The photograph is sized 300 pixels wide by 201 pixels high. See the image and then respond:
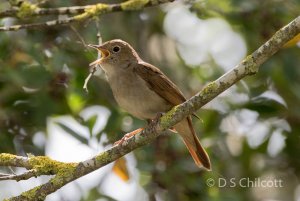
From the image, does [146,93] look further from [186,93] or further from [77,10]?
[186,93]

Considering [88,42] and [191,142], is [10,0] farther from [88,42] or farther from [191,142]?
[191,142]

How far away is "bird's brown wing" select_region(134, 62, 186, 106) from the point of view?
6379 mm

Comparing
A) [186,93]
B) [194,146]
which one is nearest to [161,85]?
[194,146]

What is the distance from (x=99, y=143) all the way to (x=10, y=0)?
159 cm

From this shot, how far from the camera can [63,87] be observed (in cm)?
732

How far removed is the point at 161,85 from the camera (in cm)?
645

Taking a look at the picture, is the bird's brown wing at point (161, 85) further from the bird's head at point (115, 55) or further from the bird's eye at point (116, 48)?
the bird's eye at point (116, 48)

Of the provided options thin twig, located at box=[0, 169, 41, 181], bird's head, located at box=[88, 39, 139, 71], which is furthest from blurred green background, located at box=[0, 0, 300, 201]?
thin twig, located at box=[0, 169, 41, 181]

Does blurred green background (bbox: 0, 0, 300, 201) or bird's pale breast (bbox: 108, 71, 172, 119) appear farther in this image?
blurred green background (bbox: 0, 0, 300, 201)

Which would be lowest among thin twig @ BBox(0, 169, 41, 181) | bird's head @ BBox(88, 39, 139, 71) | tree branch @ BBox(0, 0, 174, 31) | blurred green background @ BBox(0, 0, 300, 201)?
blurred green background @ BBox(0, 0, 300, 201)

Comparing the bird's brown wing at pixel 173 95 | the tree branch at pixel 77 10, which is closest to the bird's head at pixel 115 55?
the bird's brown wing at pixel 173 95

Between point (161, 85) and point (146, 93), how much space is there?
0.53 ft

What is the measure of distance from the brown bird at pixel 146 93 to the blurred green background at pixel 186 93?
1.10 feet

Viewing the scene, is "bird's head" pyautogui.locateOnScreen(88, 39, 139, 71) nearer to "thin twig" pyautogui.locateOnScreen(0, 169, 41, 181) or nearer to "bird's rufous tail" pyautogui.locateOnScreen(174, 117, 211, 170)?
"bird's rufous tail" pyautogui.locateOnScreen(174, 117, 211, 170)
